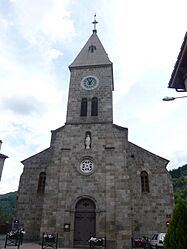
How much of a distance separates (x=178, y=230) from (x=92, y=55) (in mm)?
23495

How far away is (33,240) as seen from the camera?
20.1 meters

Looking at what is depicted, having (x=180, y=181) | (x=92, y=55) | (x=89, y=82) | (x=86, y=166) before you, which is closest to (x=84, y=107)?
(x=89, y=82)

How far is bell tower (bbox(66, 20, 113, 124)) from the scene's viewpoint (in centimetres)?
2354

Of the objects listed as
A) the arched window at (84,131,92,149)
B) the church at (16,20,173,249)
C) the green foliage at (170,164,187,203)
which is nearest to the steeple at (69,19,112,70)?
the church at (16,20,173,249)

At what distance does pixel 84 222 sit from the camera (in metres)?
19.4

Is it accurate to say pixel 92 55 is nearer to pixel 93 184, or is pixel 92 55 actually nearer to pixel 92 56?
pixel 92 56

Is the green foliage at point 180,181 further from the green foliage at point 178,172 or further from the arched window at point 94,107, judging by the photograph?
the arched window at point 94,107

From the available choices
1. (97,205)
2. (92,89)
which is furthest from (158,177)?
(92,89)

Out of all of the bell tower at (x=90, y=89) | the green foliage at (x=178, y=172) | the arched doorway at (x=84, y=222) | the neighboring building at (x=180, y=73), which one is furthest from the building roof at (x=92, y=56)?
the green foliage at (x=178, y=172)

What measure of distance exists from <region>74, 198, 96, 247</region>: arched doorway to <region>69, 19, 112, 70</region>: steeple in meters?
14.3

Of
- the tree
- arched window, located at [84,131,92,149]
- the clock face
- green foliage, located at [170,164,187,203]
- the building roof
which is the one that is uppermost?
the building roof

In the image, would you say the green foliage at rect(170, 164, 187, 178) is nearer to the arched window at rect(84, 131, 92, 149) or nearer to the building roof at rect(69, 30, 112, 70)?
the building roof at rect(69, 30, 112, 70)

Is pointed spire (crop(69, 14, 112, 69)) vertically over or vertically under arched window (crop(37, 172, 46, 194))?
over

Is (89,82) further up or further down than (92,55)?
further down
